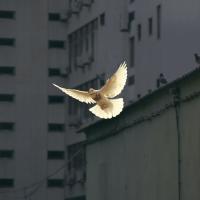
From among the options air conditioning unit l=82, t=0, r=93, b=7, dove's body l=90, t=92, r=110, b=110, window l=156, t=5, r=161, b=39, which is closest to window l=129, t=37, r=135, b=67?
window l=156, t=5, r=161, b=39

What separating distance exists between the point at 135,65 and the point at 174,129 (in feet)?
162

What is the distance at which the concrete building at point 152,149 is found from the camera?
39812 millimetres

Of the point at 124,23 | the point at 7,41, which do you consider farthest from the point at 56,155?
the point at 124,23

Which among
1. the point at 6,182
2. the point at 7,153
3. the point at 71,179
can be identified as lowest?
the point at 71,179

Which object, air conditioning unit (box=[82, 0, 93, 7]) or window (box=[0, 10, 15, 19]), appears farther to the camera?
window (box=[0, 10, 15, 19])

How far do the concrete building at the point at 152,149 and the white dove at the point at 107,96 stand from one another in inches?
209

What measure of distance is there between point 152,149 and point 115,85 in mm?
13108

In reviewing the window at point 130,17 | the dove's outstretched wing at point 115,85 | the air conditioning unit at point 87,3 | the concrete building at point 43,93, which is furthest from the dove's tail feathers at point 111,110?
the air conditioning unit at point 87,3

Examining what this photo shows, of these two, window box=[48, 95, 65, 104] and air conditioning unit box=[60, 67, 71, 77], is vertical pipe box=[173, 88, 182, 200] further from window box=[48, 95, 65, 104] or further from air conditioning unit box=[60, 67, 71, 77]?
window box=[48, 95, 65, 104]

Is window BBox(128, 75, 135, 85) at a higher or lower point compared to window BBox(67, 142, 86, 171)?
higher

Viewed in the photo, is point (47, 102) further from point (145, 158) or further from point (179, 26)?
point (145, 158)

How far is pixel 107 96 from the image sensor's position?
108 ft

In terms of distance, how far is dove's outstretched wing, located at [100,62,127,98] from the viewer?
32875 mm

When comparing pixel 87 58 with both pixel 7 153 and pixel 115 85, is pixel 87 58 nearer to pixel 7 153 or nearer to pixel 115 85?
pixel 7 153
